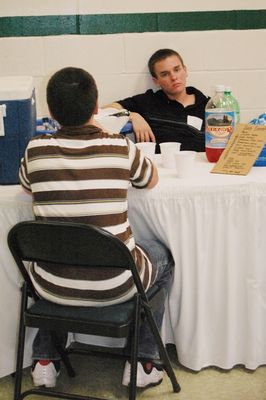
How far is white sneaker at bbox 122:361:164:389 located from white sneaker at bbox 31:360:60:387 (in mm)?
257

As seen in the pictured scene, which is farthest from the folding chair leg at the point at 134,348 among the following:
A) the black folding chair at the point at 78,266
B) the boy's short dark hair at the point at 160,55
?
the boy's short dark hair at the point at 160,55

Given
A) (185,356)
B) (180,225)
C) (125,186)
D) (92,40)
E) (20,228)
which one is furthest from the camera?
(92,40)

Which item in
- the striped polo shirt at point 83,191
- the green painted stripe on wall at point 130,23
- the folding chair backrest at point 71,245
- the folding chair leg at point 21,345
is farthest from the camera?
the green painted stripe on wall at point 130,23

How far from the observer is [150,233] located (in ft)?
5.61

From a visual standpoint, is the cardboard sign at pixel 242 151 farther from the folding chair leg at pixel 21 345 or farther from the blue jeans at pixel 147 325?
the folding chair leg at pixel 21 345

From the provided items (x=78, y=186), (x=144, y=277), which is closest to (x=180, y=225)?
(x=144, y=277)

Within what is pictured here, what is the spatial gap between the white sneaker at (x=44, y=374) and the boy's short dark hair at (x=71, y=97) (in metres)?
0.87

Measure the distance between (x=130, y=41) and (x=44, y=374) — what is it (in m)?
1.95

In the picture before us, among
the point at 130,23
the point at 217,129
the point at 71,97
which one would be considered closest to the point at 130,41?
the point at 130,23

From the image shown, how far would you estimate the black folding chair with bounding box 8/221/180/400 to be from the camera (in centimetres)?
127

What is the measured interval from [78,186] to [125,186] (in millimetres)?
150

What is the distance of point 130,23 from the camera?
2.82 meters

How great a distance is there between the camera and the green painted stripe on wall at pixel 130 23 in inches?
109

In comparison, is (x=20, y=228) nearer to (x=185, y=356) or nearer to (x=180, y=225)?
(x=180, y=225)
